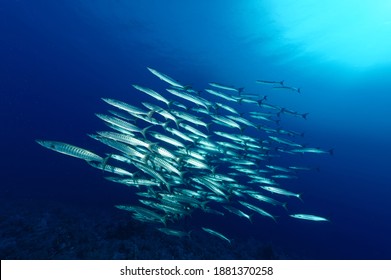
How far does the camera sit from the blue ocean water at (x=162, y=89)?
11.0m

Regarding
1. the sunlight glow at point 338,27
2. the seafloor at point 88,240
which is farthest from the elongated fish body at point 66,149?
the sunlight glow at point 338,27

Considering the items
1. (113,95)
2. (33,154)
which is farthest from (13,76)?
(33,154)

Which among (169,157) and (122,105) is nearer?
(122,105)

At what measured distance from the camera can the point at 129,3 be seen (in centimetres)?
2259

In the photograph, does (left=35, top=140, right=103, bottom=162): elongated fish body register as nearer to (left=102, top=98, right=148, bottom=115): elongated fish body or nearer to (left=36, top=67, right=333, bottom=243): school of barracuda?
(left=36, top=67, right=333, bottom=243): school of barracuda

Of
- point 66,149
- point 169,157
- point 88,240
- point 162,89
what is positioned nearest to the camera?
point 66,149

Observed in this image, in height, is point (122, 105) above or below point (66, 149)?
above

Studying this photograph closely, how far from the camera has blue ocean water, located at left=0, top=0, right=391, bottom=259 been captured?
11031 mm

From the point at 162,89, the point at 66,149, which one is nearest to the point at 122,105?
the point at 66,149

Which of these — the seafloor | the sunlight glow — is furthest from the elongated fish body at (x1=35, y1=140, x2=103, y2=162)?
the sunlight glow

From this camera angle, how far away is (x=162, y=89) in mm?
41125

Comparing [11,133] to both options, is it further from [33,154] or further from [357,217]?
[357,217]

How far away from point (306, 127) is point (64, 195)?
43705mm

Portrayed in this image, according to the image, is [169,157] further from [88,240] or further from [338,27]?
[338,27]
